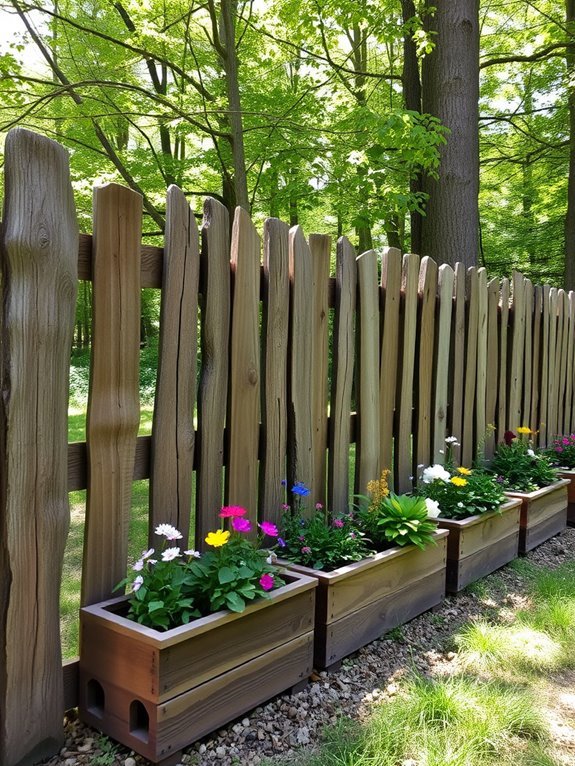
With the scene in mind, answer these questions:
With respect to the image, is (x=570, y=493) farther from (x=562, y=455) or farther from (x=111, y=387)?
→ (x=111, y=387)

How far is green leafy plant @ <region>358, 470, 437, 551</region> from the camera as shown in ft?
9.80

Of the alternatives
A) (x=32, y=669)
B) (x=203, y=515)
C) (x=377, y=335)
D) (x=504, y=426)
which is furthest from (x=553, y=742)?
(x=504, y=426)

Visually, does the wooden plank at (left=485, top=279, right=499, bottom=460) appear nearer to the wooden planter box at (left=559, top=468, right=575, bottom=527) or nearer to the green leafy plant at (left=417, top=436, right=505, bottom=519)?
the wooden planter box at (left=559, top=468, right=575, bottom=527)

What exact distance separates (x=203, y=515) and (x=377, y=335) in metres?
1.54

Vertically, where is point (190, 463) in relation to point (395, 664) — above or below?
above

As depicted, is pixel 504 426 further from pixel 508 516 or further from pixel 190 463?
pixel 190 463

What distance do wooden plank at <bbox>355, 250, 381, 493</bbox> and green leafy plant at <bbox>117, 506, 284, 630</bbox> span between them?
128 cm

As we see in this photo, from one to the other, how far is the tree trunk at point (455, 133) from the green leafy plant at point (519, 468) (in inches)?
77.4

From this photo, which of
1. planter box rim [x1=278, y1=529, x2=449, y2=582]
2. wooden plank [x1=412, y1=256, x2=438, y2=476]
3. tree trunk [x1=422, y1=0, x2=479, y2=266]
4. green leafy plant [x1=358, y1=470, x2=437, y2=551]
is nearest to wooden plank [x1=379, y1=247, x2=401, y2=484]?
wooden plank [x1=412, y1=256, x2=438, y2=476]

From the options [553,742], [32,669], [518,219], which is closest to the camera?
[32,669]

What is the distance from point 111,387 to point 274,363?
0.91m

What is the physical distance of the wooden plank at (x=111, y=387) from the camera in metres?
2.12

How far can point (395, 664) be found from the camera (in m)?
2.66

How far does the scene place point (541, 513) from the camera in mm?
4367
